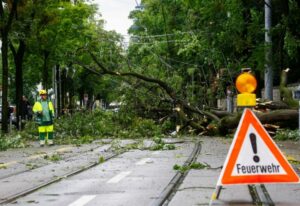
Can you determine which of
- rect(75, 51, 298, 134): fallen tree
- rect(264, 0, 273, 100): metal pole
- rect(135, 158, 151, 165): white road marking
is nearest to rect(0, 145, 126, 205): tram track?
rect(135, 158, 151, 165): white road marking

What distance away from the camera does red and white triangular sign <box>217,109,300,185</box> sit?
7.29 metres

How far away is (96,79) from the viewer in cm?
6619

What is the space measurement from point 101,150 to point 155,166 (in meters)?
5.19

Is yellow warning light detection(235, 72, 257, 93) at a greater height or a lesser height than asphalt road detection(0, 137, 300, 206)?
greater

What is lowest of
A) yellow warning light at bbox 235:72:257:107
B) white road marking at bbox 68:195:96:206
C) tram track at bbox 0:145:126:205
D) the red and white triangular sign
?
tram track at bbox 0:145:126:205

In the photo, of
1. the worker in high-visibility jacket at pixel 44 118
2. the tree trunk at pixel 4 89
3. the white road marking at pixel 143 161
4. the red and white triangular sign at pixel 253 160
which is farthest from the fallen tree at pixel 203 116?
the red and white triangular sign at pixel 253 160

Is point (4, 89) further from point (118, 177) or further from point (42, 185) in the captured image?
point (42, 185)

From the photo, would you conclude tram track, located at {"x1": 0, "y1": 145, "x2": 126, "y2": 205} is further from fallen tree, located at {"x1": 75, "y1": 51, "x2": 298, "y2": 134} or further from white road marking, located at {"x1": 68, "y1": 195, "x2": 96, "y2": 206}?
fallen tree, located at {"x1": 75, "y1": 51, "x2": 298, "y2": 134}

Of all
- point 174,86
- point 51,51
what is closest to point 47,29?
point 51,51

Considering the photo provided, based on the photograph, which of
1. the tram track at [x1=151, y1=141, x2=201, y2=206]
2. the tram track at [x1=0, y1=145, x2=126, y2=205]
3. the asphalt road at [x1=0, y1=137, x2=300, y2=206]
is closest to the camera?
the tram track at [x1=151, y1=141, x2=201, y2=206]

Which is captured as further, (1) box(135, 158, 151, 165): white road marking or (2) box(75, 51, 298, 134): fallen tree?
(2) box(75, 51, 298, 134): fallen tree

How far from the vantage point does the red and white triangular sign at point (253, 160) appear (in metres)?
7.29

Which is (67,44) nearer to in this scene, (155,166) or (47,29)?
(47,29)

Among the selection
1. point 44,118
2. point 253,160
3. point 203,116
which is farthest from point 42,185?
point 203,116
